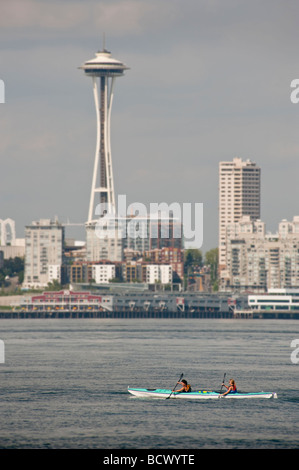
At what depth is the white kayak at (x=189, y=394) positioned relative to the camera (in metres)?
97.3

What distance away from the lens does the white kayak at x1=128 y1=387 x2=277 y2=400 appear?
9731cm

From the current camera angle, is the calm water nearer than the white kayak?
Yes

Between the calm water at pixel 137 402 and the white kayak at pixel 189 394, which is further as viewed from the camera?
the white kayak at pixel 189 394

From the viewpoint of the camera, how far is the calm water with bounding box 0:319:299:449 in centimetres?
7825

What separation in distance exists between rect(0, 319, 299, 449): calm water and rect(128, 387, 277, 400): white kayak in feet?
2.15

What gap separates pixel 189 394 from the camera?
97250 mm

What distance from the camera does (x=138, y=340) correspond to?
184500 millimetres

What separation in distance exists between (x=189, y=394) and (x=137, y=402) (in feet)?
15.6

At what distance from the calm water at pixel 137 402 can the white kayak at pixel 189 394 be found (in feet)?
2.15
